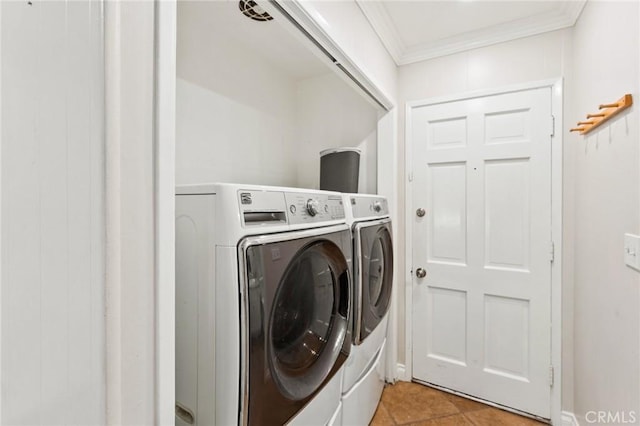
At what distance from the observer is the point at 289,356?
1.04 meters

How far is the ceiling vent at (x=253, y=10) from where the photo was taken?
61.9 inches

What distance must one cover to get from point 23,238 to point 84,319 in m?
0.16

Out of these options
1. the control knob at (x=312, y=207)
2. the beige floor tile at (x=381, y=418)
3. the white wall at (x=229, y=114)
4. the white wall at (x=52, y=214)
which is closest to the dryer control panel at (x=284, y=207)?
the control knob at (x=312, y=207)

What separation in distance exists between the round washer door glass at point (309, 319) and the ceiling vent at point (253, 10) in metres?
1.35

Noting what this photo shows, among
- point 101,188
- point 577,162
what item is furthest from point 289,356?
point 577,162

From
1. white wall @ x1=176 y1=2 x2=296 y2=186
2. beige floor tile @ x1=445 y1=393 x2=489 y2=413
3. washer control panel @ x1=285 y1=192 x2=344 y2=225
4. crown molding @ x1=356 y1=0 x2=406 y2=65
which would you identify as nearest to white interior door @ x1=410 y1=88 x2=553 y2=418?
beige floor tile @ x1=445 y1=393 x2=489 y2=413

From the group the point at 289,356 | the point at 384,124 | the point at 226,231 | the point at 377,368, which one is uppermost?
the point at 384,124

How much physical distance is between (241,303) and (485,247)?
1.82 metres

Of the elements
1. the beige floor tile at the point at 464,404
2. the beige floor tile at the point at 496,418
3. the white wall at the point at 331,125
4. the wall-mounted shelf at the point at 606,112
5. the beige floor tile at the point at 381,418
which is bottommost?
the beige floor tile at the point at 496,418

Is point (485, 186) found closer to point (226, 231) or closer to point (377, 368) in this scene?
point (377, 368)

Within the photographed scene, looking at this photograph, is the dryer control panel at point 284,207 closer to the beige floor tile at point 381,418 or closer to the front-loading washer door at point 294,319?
the front-loading washer door at point 294,319

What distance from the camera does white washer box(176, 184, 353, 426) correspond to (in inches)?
31.0

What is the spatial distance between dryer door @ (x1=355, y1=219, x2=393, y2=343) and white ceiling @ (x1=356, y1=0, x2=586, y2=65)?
123 cm

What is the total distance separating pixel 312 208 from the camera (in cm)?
109
